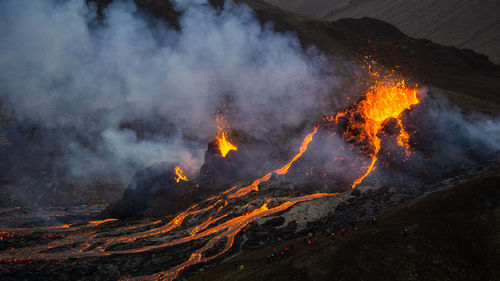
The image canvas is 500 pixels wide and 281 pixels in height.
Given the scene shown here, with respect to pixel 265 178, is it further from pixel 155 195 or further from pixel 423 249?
pixel 423 249

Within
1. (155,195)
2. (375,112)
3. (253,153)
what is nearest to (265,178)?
(253,153)

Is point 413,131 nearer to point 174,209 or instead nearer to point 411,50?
point 174,209

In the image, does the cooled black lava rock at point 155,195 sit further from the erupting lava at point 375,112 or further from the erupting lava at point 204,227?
the erupting lava at point 375,112

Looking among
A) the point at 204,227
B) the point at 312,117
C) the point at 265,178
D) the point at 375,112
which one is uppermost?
the point at 312,117

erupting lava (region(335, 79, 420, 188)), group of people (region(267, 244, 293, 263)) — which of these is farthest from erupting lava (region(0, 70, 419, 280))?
group of people (region(267, 244, 293, 263))

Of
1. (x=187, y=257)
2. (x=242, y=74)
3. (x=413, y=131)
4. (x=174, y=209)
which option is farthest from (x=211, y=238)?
(x=242, y=74)

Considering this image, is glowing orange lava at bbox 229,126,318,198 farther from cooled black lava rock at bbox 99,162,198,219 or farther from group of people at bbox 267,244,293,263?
group of people at bbox 267,244,293,263
